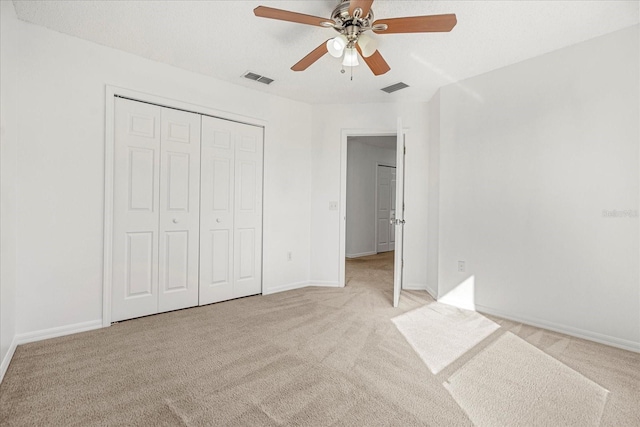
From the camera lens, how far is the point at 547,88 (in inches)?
109

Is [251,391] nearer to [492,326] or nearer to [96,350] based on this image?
[96,350]

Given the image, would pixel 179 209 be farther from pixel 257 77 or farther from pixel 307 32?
pixel 307 32

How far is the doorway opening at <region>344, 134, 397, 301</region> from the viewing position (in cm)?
662

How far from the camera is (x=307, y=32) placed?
2.43 meters

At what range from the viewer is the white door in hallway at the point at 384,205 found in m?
7.24

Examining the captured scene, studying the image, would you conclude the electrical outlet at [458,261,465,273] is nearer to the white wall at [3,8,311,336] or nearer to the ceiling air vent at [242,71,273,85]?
the ceiling air vent at [242,71,273,85]

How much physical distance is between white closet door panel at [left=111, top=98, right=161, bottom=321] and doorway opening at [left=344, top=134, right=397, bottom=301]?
3.82m

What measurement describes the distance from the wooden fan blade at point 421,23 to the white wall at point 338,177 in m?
2.21

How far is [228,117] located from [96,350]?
7.98ft

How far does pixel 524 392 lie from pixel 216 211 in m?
2.98

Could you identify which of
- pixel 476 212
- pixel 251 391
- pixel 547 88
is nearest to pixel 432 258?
pixel 476 212

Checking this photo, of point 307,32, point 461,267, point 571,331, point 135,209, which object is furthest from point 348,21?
point 571,331

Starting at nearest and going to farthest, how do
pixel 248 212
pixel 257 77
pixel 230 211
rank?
pixel 257 77 → pixel 230 211 → pixel 248 212

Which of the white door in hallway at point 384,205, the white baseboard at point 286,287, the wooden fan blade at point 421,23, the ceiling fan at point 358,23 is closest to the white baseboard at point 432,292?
the white baseboard at point 286,287
